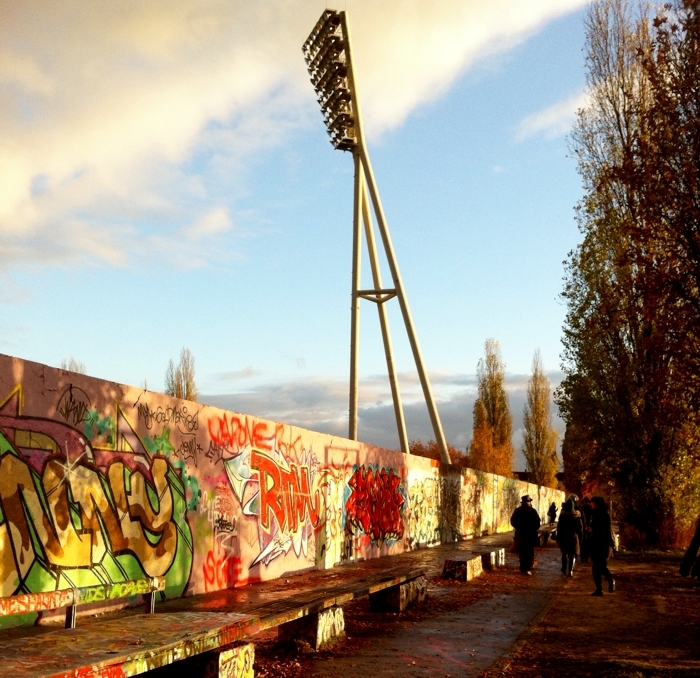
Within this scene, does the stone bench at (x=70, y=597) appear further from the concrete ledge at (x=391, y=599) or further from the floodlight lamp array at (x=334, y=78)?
the floodlight lamp array at (x=334, y=78)

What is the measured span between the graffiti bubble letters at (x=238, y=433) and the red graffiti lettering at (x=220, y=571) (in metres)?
1.57

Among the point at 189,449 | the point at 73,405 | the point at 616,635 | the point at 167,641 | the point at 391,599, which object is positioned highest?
the point at 73,405

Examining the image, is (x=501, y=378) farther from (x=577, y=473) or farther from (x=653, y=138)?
(x=653, y=138)

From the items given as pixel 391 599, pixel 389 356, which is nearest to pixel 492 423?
pixel 389 356

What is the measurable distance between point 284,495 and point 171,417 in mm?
4085

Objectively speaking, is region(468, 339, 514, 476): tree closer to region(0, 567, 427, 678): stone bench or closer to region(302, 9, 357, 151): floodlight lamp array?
region(302, 9, 357, 151): floodlight lamp array

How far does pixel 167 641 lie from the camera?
4.62 metres

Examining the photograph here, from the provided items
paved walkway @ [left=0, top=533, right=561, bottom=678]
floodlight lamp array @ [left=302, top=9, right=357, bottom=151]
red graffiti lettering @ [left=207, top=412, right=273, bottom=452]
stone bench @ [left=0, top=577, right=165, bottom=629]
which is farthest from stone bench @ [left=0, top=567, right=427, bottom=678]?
floodlight lamp array @ [left=302, top=9, right=357, bottom=151]

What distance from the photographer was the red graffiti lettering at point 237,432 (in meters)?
12.4

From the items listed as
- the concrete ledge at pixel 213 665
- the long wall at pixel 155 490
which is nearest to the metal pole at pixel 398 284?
the long wall at pixel 155 490

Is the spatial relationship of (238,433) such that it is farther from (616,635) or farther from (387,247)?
(387,247)

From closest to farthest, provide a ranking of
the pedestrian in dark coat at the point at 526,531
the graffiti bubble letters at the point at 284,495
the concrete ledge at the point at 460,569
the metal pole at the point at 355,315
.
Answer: the graffiti bubble letters at the point at 284,495
the concrete ledge at the point at 460,569
the pedestrian in dark coat at the point at 526,531
the metal pole at the point at 355,315

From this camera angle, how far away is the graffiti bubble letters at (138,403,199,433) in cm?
1059

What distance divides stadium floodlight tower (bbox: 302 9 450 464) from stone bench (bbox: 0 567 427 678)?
59.8 ft
